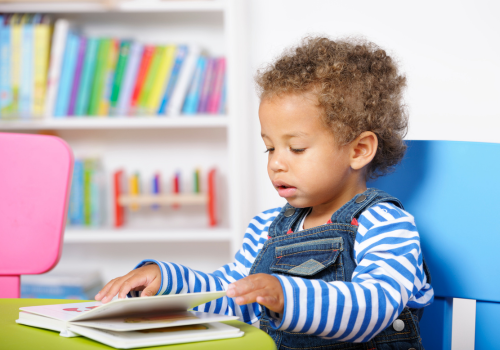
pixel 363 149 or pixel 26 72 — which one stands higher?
pixel 26 72

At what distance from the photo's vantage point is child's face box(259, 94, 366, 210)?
86 cm

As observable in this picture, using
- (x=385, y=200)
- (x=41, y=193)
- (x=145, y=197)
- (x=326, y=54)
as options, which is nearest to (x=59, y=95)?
(x=145, y=197)

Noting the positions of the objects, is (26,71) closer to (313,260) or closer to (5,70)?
(5,70)

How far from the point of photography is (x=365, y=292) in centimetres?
64

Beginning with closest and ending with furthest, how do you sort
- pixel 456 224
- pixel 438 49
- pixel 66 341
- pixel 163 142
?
pixel 66 341, pixel 456 224, pixel 438 49, pixel 163 142

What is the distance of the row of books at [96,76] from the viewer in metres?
1.72

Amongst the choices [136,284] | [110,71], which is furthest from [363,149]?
[110,71]

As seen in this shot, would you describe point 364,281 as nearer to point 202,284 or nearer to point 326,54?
point 202,284

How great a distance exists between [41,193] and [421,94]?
1216 millimetres

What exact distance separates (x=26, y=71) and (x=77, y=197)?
0.47 m

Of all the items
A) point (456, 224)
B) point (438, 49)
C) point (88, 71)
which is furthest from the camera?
point (88, 71)

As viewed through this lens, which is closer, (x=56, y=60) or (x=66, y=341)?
(x=66, y=341)

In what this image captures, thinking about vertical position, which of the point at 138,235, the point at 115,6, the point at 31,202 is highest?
the point at 115,6

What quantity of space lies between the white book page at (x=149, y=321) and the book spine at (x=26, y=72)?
137 cm
